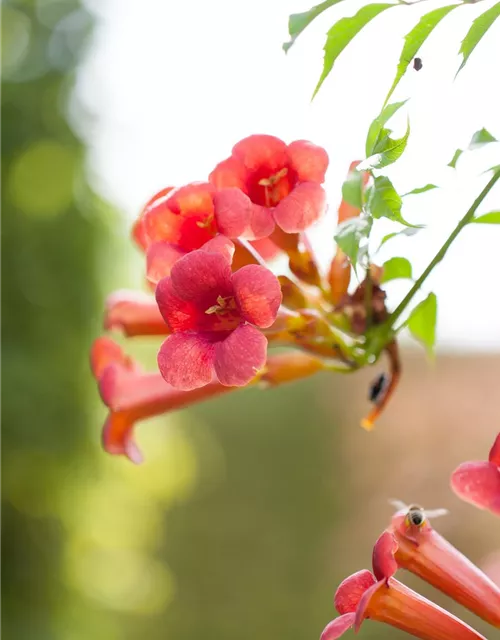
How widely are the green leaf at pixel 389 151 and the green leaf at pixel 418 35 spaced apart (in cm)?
3

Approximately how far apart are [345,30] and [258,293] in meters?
0.16

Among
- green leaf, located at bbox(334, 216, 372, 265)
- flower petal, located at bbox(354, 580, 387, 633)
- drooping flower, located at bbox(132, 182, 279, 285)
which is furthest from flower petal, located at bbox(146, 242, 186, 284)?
flower petal, located at bbox(354, 580, 387, 633)

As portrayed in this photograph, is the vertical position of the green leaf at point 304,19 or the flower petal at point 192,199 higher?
the green leaf at point 304,19

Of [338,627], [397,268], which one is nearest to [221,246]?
[397,268]

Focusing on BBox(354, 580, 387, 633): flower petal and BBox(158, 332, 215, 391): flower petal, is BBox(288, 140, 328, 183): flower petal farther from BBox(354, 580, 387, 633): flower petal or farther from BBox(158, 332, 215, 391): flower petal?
BBox(354, 580, 387, 633): flower petal

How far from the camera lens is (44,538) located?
4.73 m

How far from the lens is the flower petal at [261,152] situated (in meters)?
0.52

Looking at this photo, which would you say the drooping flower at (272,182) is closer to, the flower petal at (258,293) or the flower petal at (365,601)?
the flower petal at (258,293)

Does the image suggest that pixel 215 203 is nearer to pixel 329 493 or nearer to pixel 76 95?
pixel 76 95

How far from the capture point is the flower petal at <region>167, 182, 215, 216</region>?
503 millimetres

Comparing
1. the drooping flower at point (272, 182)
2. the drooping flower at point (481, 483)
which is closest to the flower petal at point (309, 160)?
the drooping flower at point (272, 182)

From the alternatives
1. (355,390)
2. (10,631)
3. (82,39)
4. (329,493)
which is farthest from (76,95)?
(329,493)

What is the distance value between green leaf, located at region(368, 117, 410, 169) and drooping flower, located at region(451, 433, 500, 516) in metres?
0.19

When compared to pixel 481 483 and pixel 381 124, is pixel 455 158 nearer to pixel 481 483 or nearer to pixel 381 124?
pixel 381 124
